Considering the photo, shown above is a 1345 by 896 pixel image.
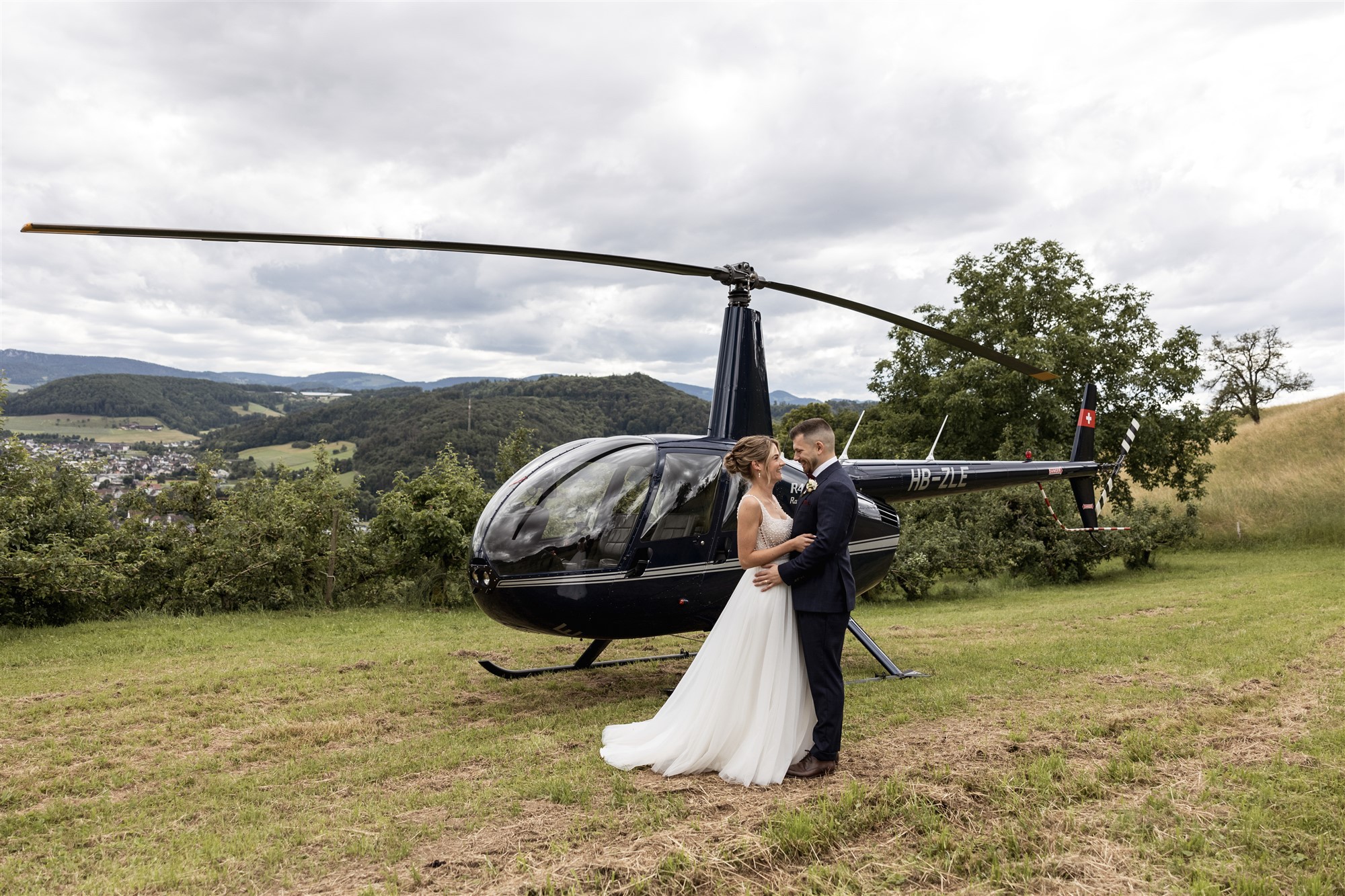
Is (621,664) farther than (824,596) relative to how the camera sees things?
Yes

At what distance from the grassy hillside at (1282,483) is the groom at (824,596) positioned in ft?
87.2

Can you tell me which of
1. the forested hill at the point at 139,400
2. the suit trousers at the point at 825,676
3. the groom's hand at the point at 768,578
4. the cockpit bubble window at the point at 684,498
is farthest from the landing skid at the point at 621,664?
the forested hill at the point at 139,400

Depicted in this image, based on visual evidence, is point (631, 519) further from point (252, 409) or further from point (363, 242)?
point (252, 409)

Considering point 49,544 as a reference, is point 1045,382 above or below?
above

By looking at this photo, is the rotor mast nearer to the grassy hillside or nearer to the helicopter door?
the helicopter door

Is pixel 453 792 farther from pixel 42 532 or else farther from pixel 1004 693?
pixel 42 532

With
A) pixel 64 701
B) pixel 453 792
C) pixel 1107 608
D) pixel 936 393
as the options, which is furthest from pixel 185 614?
pixel 936 393

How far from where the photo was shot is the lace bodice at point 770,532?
4.89m

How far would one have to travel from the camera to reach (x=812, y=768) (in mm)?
4660

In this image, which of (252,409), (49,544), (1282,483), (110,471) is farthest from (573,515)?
(252,409)

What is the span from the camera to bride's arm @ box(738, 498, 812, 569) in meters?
4.82

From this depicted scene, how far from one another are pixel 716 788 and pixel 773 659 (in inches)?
31.2

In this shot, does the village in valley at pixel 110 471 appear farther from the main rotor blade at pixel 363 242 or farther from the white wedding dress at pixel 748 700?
the white wedding dress at pixel 748 700

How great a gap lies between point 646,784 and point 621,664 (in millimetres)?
4291
